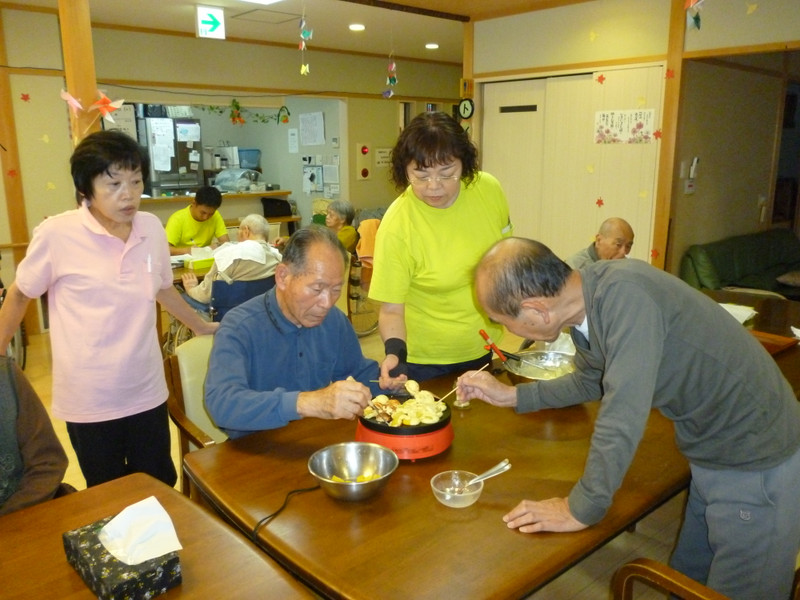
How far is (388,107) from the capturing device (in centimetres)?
820

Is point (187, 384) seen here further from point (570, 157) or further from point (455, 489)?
point (570, 157)

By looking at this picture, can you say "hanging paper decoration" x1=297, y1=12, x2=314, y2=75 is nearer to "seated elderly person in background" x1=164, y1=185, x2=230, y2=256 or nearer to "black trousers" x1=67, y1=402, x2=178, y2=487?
"seated elderly person in background" x1=164, y1=185, x2=230, y2=256

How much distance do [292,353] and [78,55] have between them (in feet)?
7.87

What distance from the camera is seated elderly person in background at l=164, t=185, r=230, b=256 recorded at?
193 inches

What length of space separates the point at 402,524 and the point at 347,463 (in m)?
0.25

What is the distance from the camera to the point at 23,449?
1.56 metres

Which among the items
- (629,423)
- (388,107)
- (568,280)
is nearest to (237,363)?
(568,280)

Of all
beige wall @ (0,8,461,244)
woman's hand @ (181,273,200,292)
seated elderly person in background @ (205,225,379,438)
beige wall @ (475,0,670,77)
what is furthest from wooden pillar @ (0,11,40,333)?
seated elderly person in background @ (205,225,379,438)

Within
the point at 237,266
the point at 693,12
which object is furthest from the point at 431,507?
the point at 693,12

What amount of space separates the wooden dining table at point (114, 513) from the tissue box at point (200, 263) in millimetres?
2996

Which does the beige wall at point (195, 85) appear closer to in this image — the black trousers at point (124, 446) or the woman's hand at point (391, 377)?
the black trousers at point (124, 446)

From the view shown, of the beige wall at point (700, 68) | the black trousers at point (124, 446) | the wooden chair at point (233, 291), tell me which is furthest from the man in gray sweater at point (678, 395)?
the beige wall at point (700, 68)

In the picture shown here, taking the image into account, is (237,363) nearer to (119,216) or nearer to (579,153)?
(119,216)

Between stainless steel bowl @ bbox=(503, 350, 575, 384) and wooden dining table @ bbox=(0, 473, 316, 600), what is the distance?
1.16m
